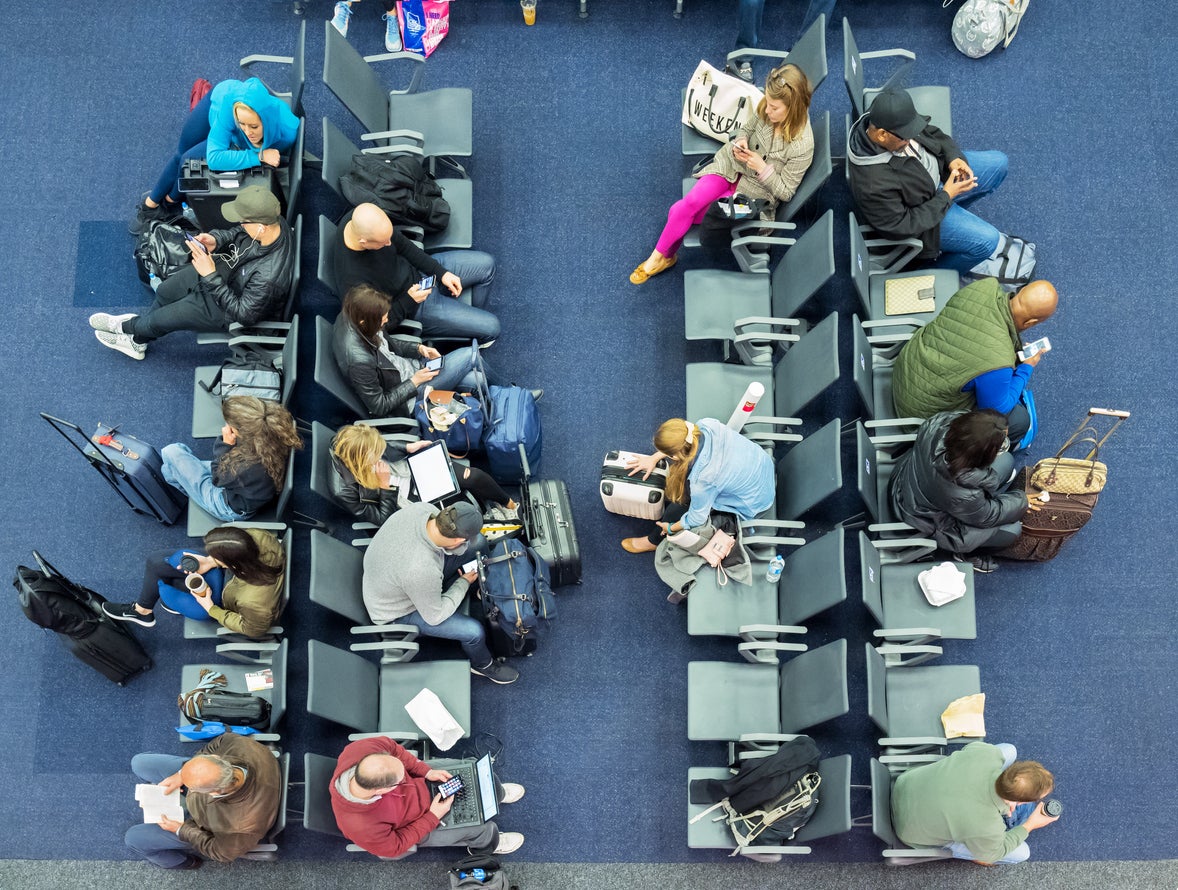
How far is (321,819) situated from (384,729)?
55 cm

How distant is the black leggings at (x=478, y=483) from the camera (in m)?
4.98

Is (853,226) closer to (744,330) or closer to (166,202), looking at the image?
(744,330)

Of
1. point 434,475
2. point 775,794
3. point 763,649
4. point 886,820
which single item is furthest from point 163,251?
point 886,820

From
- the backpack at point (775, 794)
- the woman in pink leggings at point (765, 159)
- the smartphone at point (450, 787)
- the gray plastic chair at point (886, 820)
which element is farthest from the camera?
the woman in pink leggings at point (765, 159)

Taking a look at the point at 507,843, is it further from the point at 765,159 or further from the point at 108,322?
the point at 765,159

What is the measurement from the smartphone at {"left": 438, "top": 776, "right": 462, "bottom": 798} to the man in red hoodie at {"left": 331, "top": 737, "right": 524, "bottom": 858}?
0.02 m

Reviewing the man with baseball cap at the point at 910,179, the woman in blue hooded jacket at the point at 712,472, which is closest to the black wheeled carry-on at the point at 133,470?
the woman in blue hooded jacket at the point at 712,472

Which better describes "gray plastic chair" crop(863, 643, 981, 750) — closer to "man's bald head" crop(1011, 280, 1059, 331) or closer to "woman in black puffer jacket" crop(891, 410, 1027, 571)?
"woman in black puffer jacket" crop(891, 410, 1027, 571)

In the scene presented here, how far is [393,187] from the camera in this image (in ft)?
17.6

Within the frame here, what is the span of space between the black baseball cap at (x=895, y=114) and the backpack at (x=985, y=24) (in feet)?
5.09

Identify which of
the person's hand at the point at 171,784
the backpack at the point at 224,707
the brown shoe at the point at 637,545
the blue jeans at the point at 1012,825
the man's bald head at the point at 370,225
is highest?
the man's bald head at the point at 370,225

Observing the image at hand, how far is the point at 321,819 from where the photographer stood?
4.45 meters

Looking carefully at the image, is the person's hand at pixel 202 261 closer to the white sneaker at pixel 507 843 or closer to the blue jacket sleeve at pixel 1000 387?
the white sneaker at pixel 507 843

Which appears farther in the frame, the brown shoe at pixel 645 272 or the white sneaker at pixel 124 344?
the brown shoe at pixel 645 272
